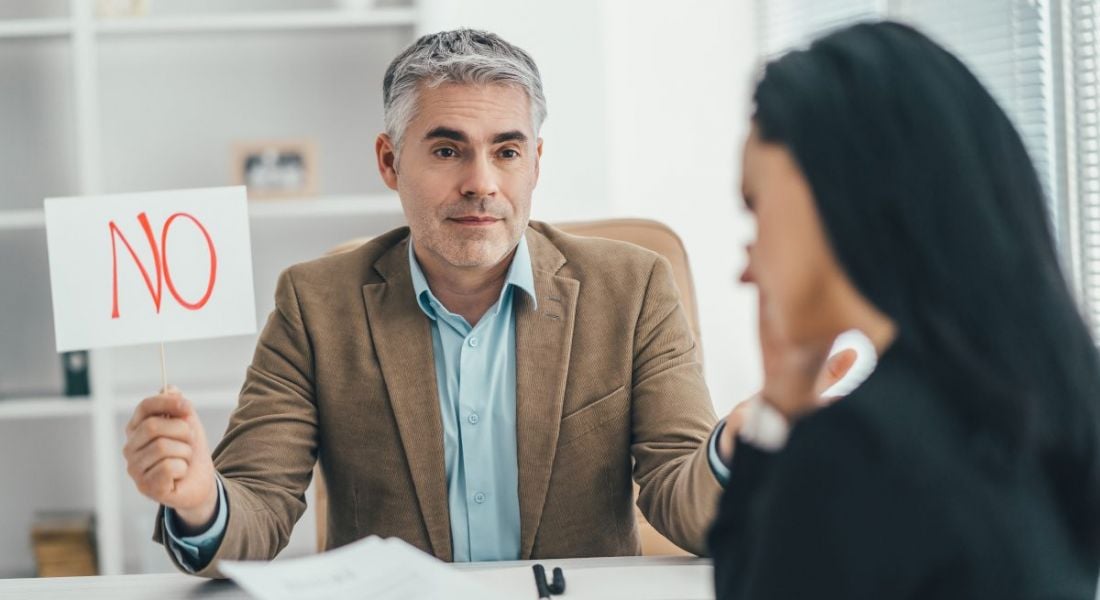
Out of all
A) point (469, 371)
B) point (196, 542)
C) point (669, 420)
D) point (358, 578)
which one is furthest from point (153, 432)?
point (669, 420)

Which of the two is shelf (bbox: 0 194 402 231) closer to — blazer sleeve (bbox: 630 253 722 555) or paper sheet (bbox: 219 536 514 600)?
blazer sleeve (bbox: 630 253 722 555)

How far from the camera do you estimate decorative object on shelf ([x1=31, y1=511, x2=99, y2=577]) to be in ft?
9.29

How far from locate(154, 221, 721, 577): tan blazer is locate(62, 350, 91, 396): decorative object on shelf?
1.51 meters

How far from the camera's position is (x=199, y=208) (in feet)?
3.65

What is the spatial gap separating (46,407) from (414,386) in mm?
1704

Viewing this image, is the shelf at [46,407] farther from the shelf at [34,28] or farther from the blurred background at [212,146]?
the shelf at [34,28]

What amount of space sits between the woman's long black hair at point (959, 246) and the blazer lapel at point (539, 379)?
91 cm

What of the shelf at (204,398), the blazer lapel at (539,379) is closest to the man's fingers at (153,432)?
the blazer lapel at (539,379)

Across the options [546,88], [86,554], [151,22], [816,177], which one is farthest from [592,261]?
[86,554]

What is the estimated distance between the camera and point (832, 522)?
1.75ft

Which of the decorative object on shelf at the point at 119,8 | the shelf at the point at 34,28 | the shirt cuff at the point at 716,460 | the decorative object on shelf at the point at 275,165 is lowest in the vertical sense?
the shirt cuff at the point at 716,460

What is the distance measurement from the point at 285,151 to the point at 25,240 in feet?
2.62

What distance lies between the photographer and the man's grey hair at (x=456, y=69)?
1.48m

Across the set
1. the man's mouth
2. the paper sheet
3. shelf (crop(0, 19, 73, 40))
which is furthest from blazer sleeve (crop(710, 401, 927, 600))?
shelf (crop(0, 19, 73, 40))
